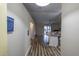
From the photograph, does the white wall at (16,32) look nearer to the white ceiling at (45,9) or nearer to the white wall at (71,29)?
the white ceiling at (45,9)

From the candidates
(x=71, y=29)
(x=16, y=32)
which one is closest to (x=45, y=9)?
(x=16, y=32)

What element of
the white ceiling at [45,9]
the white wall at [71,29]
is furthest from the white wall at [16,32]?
the white wall at [71,29]

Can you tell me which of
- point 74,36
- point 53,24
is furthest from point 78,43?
point 53,24

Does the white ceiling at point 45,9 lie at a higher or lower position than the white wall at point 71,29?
higher

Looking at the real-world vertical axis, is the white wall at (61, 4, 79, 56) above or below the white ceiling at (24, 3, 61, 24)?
below

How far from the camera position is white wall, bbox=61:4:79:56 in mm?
1642

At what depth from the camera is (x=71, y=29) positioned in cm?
173

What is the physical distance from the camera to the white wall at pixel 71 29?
1.64 meters

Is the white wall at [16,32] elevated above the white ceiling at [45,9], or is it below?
below

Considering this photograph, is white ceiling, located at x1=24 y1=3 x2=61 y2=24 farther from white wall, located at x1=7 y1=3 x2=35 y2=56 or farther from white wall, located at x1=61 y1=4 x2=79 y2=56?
white wall, located at x1=61 y1=4 x2=79 y2=56

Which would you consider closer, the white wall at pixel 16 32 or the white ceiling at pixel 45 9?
the white wall at pixel 16 32

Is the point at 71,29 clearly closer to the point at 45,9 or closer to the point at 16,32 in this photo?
the point at 16,32

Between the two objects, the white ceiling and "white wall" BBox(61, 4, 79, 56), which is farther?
the white ceiling

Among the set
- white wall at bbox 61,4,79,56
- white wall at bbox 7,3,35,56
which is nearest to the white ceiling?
white wall at bbox 7,3,35,56
